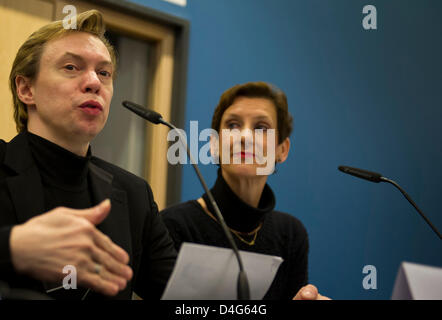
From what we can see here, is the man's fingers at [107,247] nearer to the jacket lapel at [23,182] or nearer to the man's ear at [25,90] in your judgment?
the jacket lapel at [23,182]

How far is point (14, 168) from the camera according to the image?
2.91 feet

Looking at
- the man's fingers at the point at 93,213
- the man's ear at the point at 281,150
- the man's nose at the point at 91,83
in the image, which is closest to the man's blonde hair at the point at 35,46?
the man's nose at the point at 91,83

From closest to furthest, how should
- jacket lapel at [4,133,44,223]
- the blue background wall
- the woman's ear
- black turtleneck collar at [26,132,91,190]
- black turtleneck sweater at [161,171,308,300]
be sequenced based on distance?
jacket lapel at [4,133,44,223], black turtleneck collar at [26,132,91,190], black turtleneck sweater at [161,171,308,300], the woman's ear, the blue background wall

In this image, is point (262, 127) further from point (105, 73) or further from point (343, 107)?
point (343, 107)

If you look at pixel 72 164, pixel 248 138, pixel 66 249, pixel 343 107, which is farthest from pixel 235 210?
pixel 343 107

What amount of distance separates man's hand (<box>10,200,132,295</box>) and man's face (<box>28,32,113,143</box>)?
341 mm

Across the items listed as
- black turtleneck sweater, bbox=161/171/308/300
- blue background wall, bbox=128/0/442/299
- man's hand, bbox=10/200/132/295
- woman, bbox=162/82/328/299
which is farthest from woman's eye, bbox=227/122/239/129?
A: man's hand, bbox=10/200/132/295

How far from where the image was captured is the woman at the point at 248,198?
4.36ft

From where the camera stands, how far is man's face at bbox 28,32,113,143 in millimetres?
953

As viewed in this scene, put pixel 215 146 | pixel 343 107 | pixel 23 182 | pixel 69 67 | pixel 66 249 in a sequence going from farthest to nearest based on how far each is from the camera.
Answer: pixel 343 107 < pixel 215 146 < pixel 69 67 < pixel 23 182 < pixel 66 249

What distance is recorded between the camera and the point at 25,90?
3.36 feet

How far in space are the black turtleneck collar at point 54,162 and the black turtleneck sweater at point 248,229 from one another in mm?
424

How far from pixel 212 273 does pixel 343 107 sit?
2020 millimetres

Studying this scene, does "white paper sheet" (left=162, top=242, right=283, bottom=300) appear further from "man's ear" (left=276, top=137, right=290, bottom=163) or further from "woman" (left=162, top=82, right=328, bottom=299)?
"man's ear" (left=276, top=137, right=290, bottom=163)
